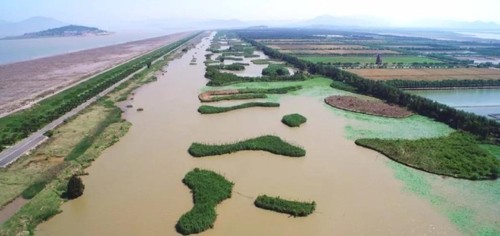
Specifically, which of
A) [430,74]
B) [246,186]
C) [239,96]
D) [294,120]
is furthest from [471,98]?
[246,186]

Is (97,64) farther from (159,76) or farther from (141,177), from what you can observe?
(141,177)

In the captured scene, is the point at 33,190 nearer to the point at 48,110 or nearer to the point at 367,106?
the point at 48,110

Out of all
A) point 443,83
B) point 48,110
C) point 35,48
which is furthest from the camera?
point 35,48

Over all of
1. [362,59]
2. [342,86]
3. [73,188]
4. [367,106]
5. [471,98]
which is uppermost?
[362,59]

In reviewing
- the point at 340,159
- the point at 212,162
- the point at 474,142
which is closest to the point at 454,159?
the point at 474,142

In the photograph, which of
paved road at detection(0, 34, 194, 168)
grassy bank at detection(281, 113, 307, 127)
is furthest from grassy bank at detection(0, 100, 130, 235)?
grassy bank at detection(281, 113, 307, 127)

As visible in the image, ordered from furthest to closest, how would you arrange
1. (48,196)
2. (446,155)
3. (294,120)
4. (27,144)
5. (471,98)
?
(471,98) → (294,120) → (27,144) → (446,155) → (48,196)

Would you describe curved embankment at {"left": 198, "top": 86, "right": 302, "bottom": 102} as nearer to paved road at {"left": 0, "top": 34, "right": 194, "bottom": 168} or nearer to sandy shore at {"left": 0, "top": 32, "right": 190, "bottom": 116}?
paved road at {"left": 0, "top": 34, "right": 194, "bottom": 168}
